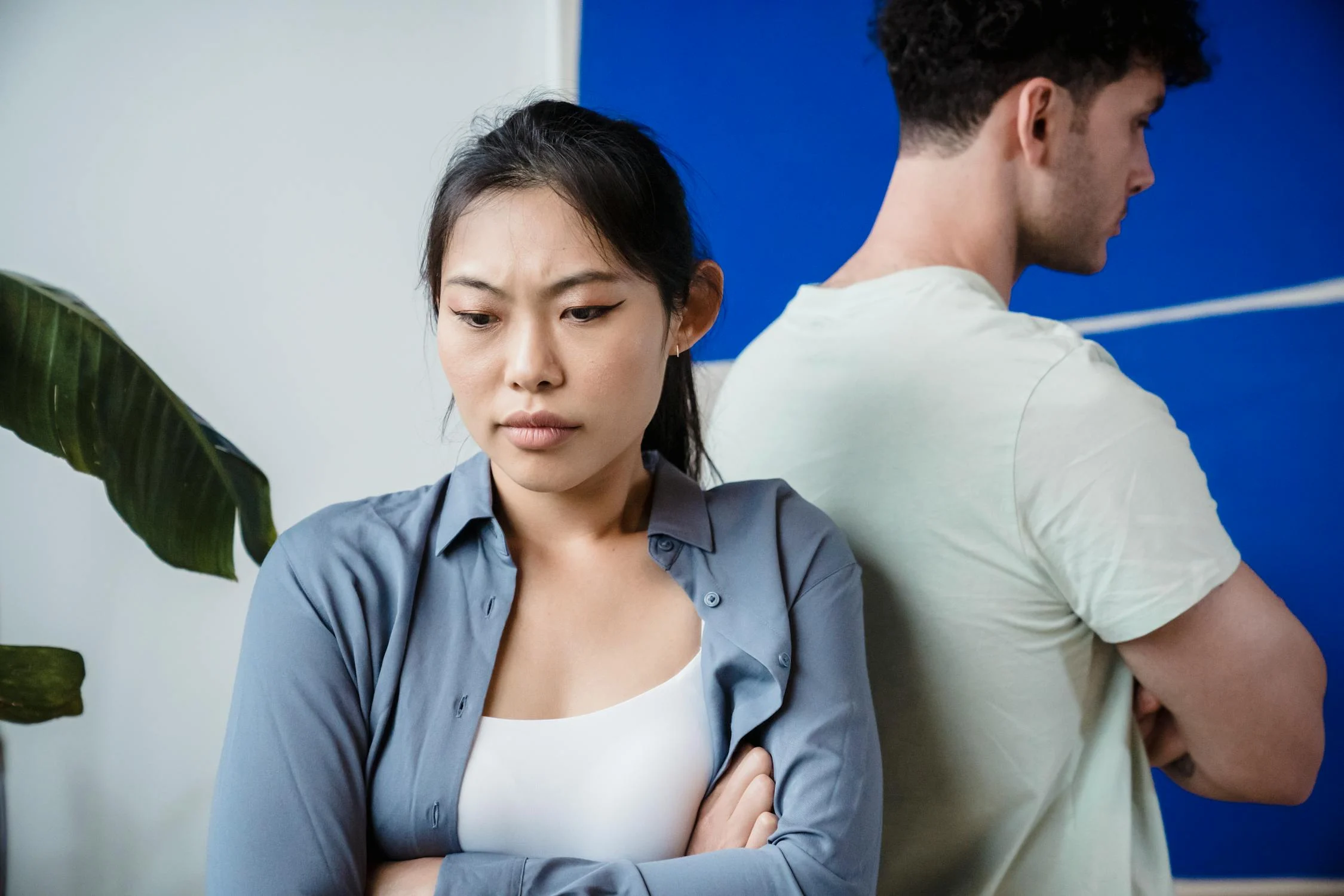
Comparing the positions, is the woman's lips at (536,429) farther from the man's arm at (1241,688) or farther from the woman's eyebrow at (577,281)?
the man's arm at (1241,688)

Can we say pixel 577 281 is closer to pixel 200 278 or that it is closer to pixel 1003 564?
pixel 1003 564

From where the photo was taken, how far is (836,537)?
1.02 metres

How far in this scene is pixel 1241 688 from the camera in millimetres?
1000

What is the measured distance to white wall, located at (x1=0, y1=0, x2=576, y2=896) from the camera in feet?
A: 5.54

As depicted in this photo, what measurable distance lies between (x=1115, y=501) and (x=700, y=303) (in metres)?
0.41

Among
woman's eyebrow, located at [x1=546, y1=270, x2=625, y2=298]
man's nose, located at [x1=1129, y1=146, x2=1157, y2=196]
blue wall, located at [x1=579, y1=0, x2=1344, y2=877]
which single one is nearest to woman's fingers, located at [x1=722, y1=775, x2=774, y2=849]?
woman's eyebrow, located at [x1=546, y1=270, x2=625, y2=298]

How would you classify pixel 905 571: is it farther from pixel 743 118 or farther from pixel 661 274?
pixel 743 118

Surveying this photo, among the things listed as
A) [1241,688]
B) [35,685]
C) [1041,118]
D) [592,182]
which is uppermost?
[1041,118]

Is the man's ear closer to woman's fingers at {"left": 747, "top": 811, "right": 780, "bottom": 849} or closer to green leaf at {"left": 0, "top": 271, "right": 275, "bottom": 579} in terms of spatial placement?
woman's fingers at {"left": 747, "top": 811, "right": 780, "bottom": 849}

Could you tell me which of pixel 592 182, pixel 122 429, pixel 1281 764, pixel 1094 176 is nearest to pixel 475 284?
pixel 592 182

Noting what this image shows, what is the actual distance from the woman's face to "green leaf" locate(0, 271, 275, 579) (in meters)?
0.56

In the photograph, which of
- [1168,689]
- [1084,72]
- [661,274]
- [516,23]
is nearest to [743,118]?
[516,23]

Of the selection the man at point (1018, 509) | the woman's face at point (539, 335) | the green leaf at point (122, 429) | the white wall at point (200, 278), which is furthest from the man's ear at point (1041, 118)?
the green leaf at point (122, 429)

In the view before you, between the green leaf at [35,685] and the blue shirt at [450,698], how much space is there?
19.9 inches
